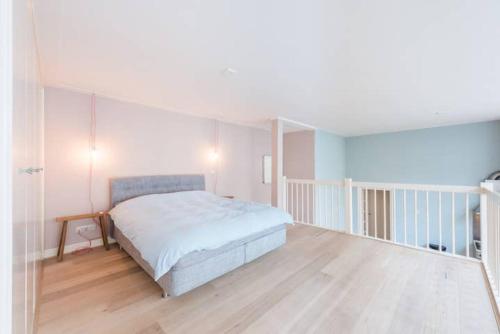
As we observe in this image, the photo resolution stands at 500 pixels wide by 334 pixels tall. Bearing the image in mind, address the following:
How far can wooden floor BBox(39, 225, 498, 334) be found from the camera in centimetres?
158

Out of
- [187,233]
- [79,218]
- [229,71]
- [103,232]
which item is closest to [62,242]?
[79,218]

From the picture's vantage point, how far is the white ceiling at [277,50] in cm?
146

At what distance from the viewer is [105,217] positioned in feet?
10.3

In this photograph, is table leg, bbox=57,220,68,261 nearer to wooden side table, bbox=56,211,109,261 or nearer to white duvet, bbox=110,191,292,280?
wooden side table, bbox=56,211,109,261

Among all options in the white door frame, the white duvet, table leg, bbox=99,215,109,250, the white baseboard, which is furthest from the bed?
the white door frame

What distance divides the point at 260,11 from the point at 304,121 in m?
3.50

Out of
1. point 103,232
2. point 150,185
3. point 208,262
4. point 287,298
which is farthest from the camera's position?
point 150,185

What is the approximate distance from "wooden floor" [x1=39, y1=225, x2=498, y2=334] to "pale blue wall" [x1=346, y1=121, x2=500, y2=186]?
143 inches

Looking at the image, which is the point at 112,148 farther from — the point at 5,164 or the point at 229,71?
the point at 5,164

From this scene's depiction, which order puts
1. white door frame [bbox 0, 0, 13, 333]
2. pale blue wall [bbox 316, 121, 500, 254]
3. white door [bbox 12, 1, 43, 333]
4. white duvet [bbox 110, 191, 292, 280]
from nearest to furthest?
white door frame [bbox 0, 0, 13, 333] → white door [bbox 12, 1, 43, 333] → white duvet [bbox 110, 191, 292, 280] → pale blue wall [bbox 316, 121, 500, 254]

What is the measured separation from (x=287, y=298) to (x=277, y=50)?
2.29 metres

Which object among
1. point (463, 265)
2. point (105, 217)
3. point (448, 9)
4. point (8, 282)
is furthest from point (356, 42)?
point (105, 217)

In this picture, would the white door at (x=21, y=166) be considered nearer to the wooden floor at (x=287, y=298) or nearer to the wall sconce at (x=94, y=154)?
the wooden floor at (x=287, y=298)

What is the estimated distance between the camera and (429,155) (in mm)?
5359
